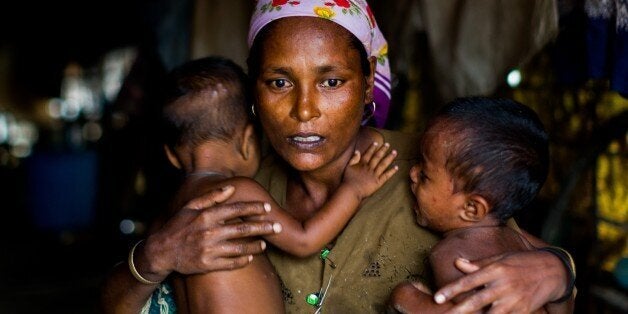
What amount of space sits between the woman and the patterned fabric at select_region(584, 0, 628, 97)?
0.73 m

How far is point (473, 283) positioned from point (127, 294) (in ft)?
3.78

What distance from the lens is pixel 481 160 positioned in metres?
1.91

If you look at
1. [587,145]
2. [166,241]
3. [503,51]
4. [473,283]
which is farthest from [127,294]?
[587,145]

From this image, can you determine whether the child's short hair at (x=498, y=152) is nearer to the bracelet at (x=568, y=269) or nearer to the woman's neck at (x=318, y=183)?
the bracelet at (x=568, y=269)

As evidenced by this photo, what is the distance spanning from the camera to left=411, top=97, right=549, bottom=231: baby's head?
6.26ft

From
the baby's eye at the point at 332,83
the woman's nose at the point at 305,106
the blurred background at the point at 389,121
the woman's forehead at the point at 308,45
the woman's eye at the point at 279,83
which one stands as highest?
the woman's forehead at the point at 308,45

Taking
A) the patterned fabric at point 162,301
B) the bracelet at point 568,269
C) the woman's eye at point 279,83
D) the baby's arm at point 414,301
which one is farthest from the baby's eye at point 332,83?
the patterned fabric at point 162,301

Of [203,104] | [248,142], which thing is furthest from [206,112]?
[248,142]

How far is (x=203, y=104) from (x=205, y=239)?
58 centimetres

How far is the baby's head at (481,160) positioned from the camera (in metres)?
1.91

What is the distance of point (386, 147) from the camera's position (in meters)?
2.30

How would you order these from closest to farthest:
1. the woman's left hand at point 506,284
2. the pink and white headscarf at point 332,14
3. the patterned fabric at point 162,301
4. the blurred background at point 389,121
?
the woman's left hand at point 506,284, the pink and white headscarf at point 332,14, the patterned fabric at point 162,301, the blurred background at point 389,121

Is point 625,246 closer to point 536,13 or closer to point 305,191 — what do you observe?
point 536,13

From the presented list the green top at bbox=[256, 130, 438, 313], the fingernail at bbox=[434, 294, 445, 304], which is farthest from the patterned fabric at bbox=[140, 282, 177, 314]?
the fingernail at bbox=[434, 294, 445, 304]
